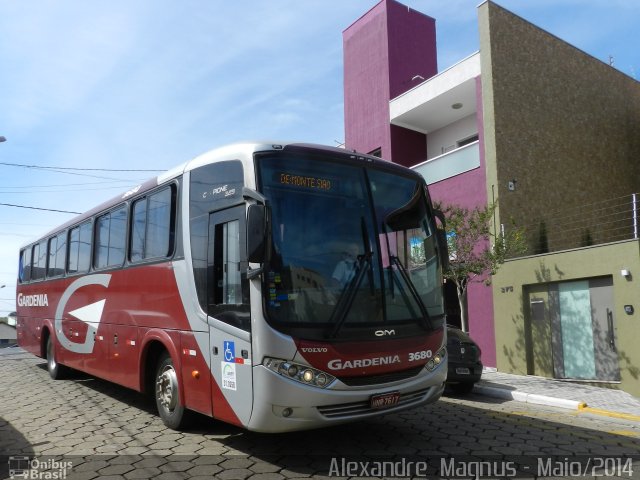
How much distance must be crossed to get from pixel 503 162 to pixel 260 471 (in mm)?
11384

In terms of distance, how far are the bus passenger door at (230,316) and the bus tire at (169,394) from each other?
A: 100 cm

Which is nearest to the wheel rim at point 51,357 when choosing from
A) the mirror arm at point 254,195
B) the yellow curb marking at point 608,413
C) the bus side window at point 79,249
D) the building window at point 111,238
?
the bus side window at point 79,249

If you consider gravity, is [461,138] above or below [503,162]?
above

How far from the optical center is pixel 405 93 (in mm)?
16938

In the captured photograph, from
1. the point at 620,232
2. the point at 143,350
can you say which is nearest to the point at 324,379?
the point at 143,350

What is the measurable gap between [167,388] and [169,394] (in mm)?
84

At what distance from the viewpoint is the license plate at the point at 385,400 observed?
5059 millimetres

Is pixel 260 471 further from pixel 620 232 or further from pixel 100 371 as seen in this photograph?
pixel 620 232

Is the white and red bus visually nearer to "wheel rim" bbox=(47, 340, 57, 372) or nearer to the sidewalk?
the sidewalk

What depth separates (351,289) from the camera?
5090 mm

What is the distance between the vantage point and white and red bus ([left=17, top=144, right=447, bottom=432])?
4.77 m

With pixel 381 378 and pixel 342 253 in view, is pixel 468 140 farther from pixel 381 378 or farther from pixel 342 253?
pixel 381 378

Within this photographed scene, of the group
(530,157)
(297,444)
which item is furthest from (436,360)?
(530,157)

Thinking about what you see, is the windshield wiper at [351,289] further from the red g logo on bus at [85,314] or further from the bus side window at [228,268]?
the red g logo on bus at [85,314]
